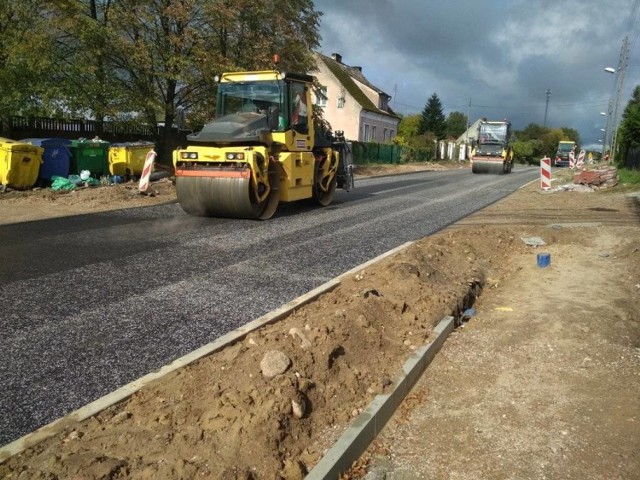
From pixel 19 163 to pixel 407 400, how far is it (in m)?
13.2

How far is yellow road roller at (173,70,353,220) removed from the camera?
1034 centimetres

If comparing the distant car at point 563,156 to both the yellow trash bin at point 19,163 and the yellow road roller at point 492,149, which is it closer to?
the yellow road roller at point 492,149

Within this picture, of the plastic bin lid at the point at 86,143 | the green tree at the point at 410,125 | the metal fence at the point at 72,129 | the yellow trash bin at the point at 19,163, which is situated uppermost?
the green tree at the point at 410,125

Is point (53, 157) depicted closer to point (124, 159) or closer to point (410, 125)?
point (124, 159)

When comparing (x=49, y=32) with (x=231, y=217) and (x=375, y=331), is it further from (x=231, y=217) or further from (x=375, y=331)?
(x=375, y=331)

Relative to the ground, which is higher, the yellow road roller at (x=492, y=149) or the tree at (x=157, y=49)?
the tree at (x=157, y=49)

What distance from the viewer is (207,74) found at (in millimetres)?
18078

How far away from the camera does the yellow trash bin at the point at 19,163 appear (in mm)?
13617

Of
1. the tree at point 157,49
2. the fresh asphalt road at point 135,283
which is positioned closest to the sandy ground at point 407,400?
the fresh asphalt road at point 135,283

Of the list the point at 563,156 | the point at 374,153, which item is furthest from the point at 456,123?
the point at 374,153

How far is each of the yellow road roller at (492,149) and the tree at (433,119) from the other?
4073 centimetres

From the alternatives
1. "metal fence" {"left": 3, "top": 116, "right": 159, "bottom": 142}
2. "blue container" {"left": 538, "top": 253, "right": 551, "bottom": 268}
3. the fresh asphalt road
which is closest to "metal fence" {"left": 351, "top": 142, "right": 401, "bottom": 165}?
"metal fence" {"left": 3, "top": 116, "right": 159, "bottom": 142}

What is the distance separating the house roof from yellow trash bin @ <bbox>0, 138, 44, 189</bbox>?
113ft

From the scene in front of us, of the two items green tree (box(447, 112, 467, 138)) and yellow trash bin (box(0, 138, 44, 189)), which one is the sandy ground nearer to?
yellow trash bin (box(0, 138, 44, 189))
